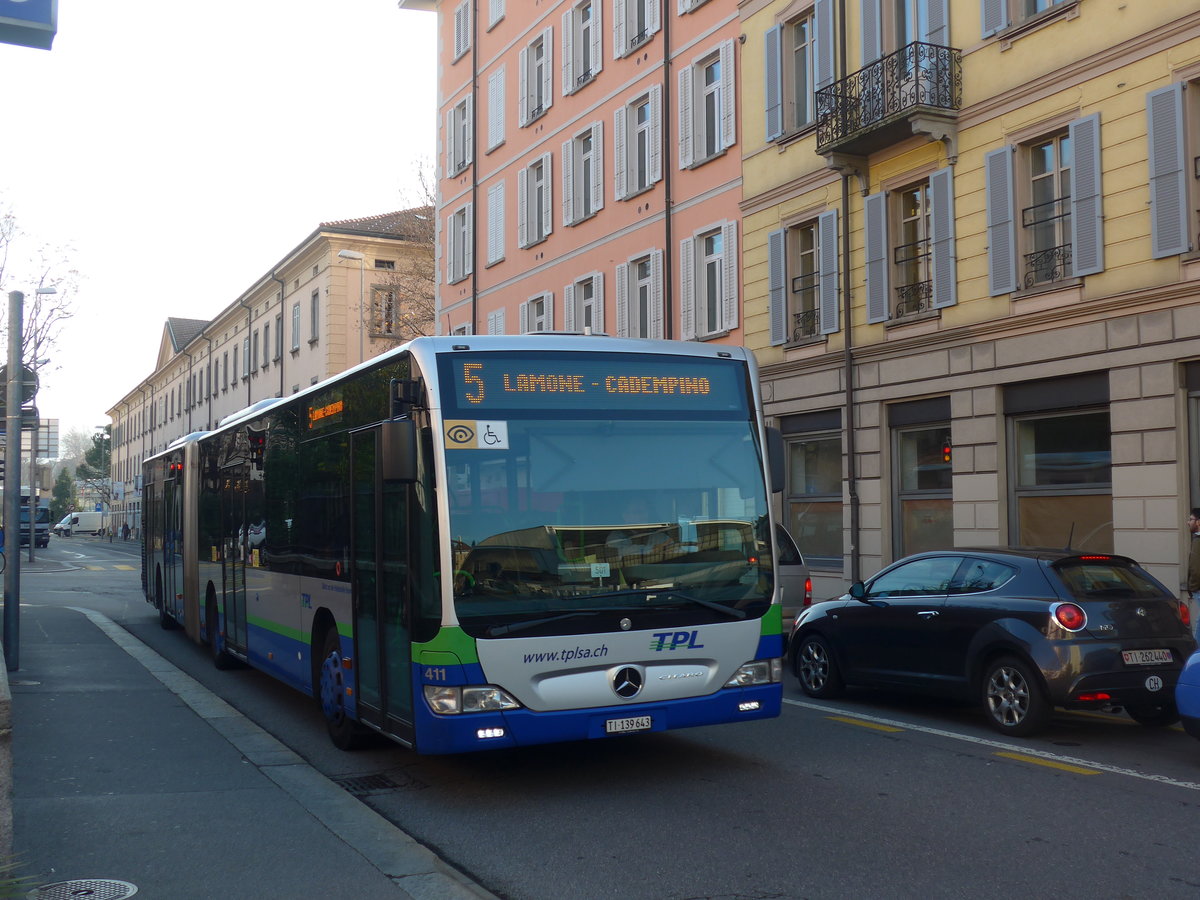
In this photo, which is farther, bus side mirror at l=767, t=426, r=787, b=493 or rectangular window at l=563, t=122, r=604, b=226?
rectangular window at l=563, t=122, r=604, b=226

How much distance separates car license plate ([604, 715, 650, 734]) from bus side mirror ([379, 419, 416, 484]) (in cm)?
181

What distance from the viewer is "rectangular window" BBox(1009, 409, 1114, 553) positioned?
1695 centimetres

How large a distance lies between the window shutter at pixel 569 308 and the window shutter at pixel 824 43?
32.9 feet

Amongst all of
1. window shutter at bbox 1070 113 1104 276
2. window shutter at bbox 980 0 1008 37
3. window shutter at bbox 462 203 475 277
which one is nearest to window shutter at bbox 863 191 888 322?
window shutter at bbox 980 0 1008 37

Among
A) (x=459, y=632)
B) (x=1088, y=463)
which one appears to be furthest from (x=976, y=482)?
(x=459, y=632)

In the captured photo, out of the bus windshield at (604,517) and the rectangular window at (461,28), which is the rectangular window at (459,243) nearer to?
the rectangular window at (461,28)

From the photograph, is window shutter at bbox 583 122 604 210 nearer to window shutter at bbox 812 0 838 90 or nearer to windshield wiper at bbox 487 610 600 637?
window shutter at bbox 812 0 838 90

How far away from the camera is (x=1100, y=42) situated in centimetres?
1680

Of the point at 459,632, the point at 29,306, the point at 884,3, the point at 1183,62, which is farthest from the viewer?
the point at 29,306

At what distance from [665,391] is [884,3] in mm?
14793

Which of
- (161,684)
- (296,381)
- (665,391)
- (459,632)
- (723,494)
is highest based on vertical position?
(296,381)

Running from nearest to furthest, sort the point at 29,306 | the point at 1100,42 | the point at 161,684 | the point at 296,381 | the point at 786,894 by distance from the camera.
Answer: the point at 786,894 < the point at 161,684 < the point at 1100,42 < the point at 29,306 < the point at 296,381

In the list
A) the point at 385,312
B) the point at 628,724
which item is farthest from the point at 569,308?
the point at 628,724

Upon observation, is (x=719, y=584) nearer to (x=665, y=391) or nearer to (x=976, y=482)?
(x=665, y=391)
